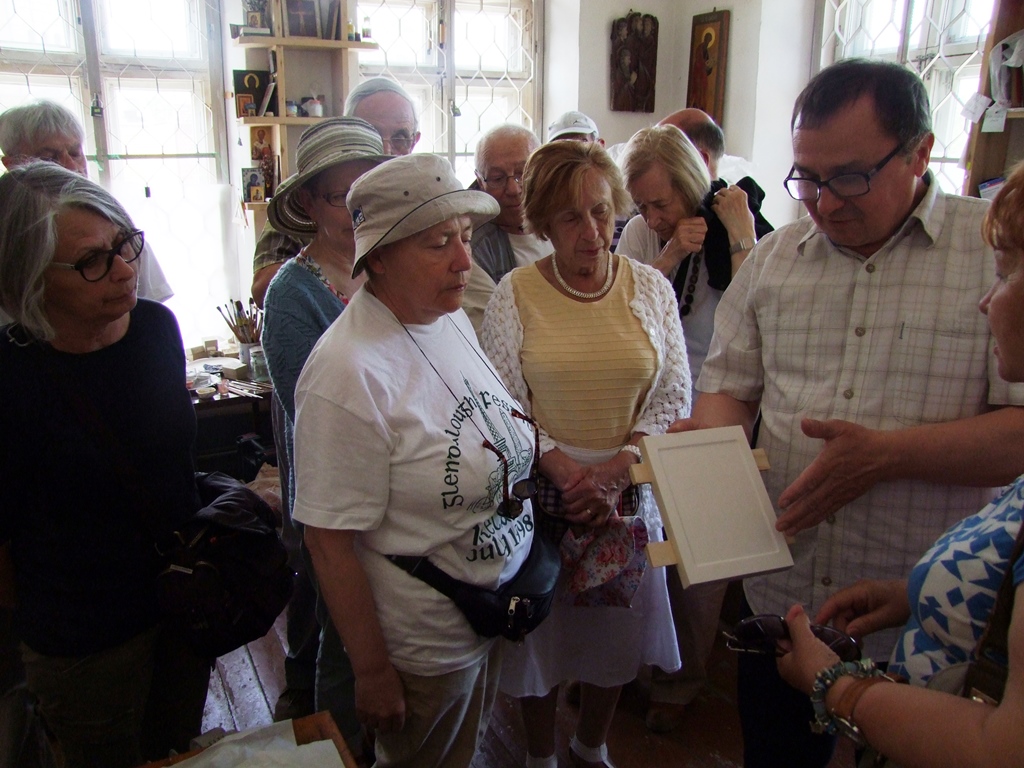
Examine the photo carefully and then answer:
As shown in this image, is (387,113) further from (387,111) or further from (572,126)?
(572,126)

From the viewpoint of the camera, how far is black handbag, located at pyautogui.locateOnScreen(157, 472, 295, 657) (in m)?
1.33

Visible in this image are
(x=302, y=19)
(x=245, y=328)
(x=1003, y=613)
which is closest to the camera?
(x=1003, y=613)

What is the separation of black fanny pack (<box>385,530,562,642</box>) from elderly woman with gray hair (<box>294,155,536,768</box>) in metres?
0.01

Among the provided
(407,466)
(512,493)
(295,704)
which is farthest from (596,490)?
(295,704)

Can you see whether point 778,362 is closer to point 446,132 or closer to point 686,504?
point 686,504

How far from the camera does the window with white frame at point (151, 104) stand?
11.8 feet

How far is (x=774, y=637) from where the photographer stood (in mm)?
1136

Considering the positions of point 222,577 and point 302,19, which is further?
point 302,19

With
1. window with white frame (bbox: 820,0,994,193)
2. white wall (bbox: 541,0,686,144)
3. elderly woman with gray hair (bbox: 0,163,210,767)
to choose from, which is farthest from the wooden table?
white wall (bbox: 541,0,686,144)

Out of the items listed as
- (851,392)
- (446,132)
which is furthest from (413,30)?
(851,392)

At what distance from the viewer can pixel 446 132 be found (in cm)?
441

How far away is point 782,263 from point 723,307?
17 centimetres

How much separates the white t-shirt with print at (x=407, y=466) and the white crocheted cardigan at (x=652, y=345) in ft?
0.98

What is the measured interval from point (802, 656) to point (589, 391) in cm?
81
